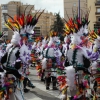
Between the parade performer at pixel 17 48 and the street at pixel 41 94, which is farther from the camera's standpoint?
the street at pixel 41 94

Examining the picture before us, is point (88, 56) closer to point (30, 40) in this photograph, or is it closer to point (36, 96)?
point (30, 40)

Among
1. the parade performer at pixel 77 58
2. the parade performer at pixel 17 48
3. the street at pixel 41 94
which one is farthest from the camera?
A: the street at pixel 41 94

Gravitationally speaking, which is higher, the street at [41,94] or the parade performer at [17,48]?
the parade performer at [17,48]

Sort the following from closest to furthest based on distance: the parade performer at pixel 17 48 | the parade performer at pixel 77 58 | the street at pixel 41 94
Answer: the parade performer at pixel 77 58 → the parade performer at pixel 17 48 → the street at pixel 41 94

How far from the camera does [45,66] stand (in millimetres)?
Answer: 10633

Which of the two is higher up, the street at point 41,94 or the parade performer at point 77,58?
the parade performer at point 77,58

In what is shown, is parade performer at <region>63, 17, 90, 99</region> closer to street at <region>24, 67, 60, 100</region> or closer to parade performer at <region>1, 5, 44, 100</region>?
parade performer at <region>1, 5, 44, 100</region>

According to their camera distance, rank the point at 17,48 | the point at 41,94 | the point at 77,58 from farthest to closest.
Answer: the point at 41,94, the point at 17,48, the point at 77,58

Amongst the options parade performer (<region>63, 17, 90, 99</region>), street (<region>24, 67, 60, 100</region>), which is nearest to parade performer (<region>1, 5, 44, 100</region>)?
parade performer (<region>63, 17, 90, 99</region>)

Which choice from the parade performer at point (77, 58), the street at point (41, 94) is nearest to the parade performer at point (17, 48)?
the parade performer at point (77, 58)

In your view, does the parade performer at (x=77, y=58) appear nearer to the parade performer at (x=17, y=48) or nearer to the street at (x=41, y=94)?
the parade performer at (x=17, y=48)

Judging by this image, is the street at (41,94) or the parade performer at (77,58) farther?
the street at (41,94)

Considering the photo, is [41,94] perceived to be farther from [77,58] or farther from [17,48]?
[77,58]

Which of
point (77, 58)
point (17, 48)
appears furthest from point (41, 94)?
point (77, 58)
